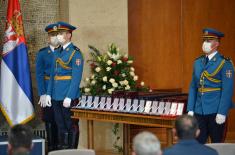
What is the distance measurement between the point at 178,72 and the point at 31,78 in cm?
227

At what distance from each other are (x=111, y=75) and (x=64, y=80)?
0.98m

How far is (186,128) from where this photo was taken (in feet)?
12.2

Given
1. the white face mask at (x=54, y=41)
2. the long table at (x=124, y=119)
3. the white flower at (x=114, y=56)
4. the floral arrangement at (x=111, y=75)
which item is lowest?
the long table at (x=124, y=119)

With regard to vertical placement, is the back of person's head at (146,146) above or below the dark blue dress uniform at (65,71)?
below

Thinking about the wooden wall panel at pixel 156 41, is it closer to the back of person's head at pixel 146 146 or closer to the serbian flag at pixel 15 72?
the serbian flag at pixel 15 72

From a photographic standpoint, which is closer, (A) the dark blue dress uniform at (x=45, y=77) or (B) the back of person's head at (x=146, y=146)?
(B) the back of person's head at (x=146, y=146)

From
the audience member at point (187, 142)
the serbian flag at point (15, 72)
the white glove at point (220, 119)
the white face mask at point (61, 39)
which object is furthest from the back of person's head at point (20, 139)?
the serbian flag at point (15, 72)

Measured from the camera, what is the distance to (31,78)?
7.71m

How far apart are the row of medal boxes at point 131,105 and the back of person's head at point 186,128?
2.44 m

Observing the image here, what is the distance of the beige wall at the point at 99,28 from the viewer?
310 inches

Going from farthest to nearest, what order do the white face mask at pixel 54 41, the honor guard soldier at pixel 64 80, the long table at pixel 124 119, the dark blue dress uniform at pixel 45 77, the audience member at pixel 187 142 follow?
1. the dark blue dress uniform at pixel 45 77
2. the white face mask at pixel 54 41
3. the honor guard soldier at pixel 64 80
4. the long table at pixel 124 119
5. the audience member at pixel 187 142

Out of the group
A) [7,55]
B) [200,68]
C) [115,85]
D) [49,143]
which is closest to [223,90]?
[200,68]

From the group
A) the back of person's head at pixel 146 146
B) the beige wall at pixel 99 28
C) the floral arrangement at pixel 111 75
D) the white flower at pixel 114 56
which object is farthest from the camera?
→ the beige wall at pixel 99 28

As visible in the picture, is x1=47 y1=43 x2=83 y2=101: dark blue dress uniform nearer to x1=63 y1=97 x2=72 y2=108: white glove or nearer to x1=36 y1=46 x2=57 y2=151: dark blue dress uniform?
x1=63 y1=97 x2=72 y2=108: white glove
